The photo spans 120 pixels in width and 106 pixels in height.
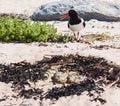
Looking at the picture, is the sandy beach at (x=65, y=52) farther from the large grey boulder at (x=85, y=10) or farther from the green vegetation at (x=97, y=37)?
the large grey boulder at (x=85, y=10)

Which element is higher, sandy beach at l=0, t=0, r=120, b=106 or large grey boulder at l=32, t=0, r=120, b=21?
large grey boulder at l=32, t=0, r=120, b=21

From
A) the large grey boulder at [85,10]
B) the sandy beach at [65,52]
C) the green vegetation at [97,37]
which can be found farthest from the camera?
the large grey boulder at [85,10]

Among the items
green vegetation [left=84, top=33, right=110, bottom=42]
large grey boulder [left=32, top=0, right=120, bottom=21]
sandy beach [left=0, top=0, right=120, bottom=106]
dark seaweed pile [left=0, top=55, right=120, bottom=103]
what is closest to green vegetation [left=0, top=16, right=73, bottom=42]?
sandy beach [left=0, top=0, right=120, bottom=106]

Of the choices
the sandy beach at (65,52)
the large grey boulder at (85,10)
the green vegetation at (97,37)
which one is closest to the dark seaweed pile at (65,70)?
the sandy beach at (65,52)

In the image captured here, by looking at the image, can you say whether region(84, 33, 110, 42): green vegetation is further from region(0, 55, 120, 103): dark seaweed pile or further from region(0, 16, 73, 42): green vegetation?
region(0, 55, 120, 103): dark seaweed pile

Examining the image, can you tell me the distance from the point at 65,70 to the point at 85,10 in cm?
553

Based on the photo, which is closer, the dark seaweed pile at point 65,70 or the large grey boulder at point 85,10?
the dark seaweed pile at point 65,70

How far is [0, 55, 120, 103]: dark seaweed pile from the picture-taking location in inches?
352

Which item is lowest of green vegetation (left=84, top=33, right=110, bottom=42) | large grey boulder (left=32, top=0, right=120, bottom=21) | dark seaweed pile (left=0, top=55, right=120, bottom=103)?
dark seaweed pile (left=0, top=55, right=120, bottom=103)

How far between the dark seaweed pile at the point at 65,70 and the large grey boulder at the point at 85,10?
4616 mm

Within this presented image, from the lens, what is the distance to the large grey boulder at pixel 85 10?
48.2 feet

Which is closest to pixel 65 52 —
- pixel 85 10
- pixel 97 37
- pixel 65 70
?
pixel 65 70

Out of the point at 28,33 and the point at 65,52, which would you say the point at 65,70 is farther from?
the point at 28,33

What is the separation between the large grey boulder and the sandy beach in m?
0.31
